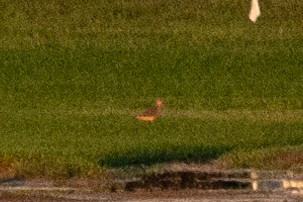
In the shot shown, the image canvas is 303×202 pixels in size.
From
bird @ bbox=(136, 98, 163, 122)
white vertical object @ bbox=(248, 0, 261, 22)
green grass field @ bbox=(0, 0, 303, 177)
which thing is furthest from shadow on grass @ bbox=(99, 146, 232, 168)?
white vertical object @ bbox=(248, 0, 261, 22)

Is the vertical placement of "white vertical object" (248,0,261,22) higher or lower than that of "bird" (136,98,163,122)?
higher

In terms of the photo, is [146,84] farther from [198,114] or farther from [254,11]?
[254,11]

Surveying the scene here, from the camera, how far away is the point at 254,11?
9.49m

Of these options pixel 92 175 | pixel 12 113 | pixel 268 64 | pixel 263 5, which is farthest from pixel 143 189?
pixel 263 5

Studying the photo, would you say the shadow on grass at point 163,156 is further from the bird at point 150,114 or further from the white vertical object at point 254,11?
the white vertical object at point 254,11

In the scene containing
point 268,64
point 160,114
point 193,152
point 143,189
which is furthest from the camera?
point 268,64

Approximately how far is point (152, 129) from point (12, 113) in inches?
46.5

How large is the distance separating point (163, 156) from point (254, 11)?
1929 millimetres

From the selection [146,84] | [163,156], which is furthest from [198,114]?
[163,156]

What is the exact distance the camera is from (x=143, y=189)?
7414 mm

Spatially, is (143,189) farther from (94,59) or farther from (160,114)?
(94,59)

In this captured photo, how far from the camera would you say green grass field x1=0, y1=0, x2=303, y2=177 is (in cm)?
827

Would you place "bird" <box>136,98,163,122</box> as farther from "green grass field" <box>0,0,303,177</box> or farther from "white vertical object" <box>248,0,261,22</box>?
"white vertical object" <box>248,0,261,22</box>

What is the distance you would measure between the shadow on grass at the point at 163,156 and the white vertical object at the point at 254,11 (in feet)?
5.44
